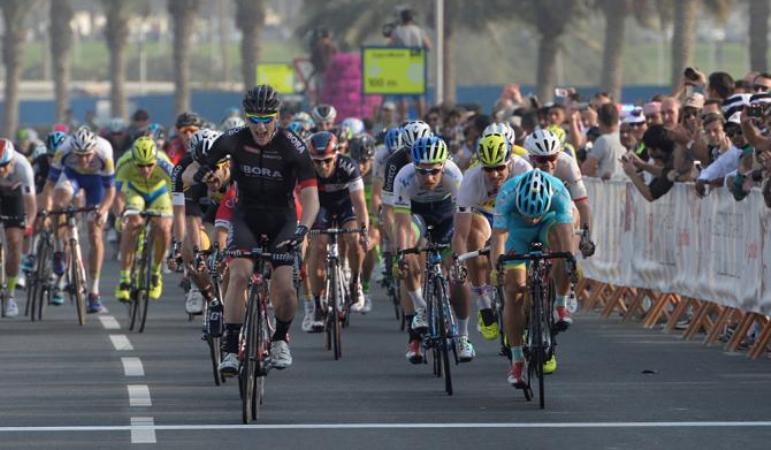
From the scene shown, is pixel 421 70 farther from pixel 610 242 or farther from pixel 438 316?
pixel 438 316

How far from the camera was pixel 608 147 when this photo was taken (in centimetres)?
2156

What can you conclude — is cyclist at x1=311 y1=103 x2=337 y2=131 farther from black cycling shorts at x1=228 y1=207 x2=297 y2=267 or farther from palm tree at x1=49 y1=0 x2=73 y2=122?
palm tree at x1=49 y1=0 x2=73 y2=122

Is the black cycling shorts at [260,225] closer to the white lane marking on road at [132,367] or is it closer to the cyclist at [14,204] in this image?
the white lane marking on road at [132,367]

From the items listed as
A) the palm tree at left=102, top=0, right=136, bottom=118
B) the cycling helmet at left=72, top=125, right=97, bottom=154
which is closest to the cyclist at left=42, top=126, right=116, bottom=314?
the cycling helmet at left=72, top=125, right=97, bottom=154

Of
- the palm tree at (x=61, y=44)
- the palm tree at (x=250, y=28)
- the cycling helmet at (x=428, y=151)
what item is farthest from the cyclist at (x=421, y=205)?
the palm tree at (x=61, y=44)

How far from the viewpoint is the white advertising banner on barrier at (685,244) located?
53.1 ft

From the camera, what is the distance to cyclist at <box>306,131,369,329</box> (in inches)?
679

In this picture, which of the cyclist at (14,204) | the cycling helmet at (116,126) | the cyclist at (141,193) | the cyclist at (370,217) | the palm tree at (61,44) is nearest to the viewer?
the cyclist at (141,193)

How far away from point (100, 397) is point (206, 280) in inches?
81.5

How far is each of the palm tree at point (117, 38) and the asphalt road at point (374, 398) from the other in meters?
43.9

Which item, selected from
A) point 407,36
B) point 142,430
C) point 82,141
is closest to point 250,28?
point 407,36

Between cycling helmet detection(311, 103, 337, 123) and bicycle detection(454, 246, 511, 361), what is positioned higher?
cycling helmet detection(311, 103, 337, 123)

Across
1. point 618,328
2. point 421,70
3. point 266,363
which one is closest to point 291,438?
point 266,363

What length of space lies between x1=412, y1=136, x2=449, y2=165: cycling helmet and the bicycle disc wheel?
0.94 metres
